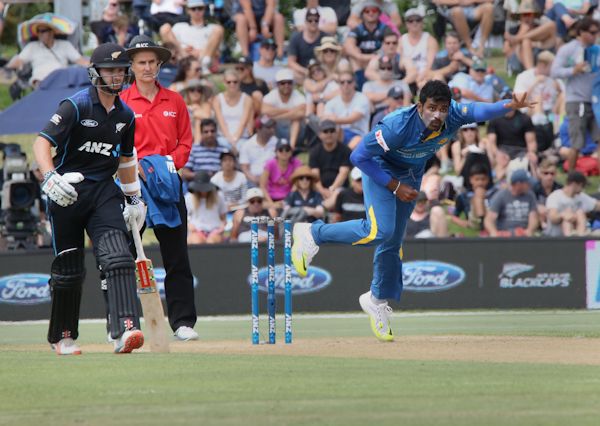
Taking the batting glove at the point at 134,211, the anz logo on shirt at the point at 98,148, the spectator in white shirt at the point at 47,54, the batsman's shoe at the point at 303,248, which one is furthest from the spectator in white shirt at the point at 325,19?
the anz logo on shirt at the point at 98,148

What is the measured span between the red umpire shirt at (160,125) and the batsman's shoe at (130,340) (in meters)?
2.33

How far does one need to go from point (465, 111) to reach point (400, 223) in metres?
1.25

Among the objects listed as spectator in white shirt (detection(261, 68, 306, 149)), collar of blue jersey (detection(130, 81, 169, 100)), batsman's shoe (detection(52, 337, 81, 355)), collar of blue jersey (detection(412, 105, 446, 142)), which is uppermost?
collar of blue jersey (detection(130, 81, 169, 100))

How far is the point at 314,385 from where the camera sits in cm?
783

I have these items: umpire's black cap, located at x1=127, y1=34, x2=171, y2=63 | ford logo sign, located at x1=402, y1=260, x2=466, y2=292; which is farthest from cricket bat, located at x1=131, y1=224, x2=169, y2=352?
ford logo sign, located at x1=402, y1=260, x2=466, y2=292

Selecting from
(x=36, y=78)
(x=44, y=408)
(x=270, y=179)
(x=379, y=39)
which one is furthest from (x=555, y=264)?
(x=44, y=408)

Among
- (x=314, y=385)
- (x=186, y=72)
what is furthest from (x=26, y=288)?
(x=314, y=385)

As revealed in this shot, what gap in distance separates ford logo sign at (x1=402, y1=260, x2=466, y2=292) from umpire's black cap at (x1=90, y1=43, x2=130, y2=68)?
8.06 m

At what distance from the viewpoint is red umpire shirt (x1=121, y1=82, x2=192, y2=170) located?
37.8ft

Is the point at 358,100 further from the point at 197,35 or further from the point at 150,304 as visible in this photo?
the point at 150,304

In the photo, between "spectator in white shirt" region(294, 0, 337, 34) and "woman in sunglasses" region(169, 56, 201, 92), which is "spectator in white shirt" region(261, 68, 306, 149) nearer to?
"woman in sunglasses" region(169, 56, 201, 92)

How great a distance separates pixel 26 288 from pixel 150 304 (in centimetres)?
704

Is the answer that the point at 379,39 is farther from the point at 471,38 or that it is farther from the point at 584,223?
the point at 584,223

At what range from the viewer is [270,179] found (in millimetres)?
18953
